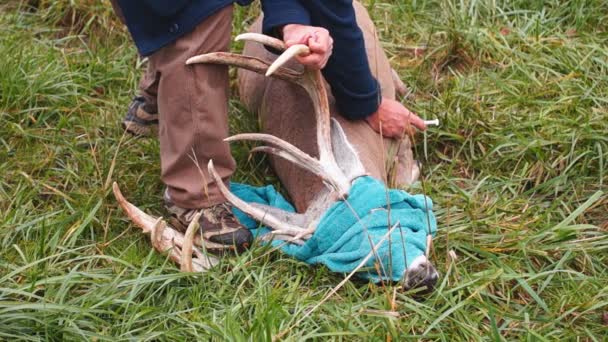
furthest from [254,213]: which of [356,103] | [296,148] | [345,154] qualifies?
[356,103]

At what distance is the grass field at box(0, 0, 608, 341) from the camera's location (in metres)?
2.89

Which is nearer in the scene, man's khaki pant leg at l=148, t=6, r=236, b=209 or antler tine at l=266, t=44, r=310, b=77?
antler tine at l=266, t=44, r=310, b=77

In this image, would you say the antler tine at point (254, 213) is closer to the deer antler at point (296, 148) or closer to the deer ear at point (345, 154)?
the deer antler at point (296, 148)

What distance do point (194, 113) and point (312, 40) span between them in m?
0.45

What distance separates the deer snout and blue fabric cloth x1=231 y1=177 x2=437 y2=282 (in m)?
0.02

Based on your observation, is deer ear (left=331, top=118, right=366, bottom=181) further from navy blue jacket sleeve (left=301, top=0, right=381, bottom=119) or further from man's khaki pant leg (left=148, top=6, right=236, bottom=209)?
man's khaki pant leg (left=148, top=6, right=236, bottom=209)

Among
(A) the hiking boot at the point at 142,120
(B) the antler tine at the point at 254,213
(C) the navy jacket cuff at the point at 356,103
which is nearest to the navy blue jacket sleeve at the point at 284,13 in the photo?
(C) the navy jacket cuff at the point at 356,103

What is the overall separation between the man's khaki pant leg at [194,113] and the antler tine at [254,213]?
0.09 metres

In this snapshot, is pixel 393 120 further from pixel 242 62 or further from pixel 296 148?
pixel 242 62

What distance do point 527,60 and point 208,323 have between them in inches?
89.5

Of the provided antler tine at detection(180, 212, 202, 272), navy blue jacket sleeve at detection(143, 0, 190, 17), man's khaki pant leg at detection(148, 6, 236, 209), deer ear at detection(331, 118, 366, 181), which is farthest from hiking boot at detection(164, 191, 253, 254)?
navy blue jacket sleeve at detection(143, 0, 190, 17)

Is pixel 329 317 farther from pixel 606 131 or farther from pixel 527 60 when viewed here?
pixel 527 60

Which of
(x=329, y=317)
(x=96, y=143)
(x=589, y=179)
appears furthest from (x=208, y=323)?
(x=589, y=179)

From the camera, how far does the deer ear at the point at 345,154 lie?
325cm
